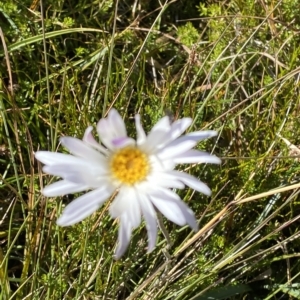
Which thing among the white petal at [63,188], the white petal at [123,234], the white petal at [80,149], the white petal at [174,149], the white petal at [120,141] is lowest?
the white petal at [123,234]

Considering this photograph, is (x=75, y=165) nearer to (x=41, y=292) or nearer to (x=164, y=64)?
(x=41, y=292)

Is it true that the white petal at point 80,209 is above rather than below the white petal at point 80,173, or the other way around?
below

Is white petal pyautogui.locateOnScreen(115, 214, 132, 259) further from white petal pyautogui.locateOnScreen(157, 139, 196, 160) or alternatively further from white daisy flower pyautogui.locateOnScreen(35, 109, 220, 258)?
white petal pyautogui.locateOnScreen(157, 139, 196, 160)

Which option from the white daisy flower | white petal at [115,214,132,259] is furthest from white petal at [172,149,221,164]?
white petal at [115,214,132,259]

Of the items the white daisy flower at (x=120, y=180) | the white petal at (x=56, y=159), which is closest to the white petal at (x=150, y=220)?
the white daisy flower at (x=120, y=180)

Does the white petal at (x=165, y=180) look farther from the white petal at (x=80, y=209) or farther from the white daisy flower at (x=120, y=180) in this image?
the white petal at (x=80, y=209)

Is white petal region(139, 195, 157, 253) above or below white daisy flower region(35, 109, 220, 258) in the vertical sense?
below

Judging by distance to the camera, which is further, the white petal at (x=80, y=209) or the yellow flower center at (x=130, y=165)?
the yellow flower center at (x=130, y=165)
